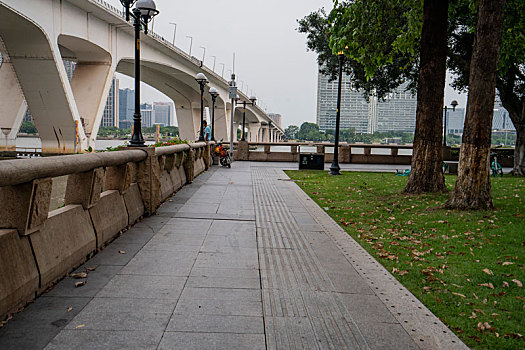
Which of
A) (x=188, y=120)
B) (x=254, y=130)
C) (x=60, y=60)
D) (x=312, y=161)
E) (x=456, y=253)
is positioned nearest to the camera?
(x=456, y=253)

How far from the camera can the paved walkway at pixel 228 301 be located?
3500mm

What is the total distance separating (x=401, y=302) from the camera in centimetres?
455

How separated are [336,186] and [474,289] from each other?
10761 millimetres

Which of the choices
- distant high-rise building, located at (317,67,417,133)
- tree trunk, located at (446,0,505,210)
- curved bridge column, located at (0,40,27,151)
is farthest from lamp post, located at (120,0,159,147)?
distant high-rise building, located at (317,67,417,133)

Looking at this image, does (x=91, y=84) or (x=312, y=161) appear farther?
(x=91, y=84)

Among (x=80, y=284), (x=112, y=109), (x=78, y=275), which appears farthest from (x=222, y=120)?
(x=80, y=284)

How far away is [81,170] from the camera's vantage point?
5.12m

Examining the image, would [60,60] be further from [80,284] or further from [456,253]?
[456,253]

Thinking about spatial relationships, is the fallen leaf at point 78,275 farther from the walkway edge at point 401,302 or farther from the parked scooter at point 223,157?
the parked scooter at point 223,157

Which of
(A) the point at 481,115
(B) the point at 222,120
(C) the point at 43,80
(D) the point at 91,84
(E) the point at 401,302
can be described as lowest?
(E) the point at 401,302

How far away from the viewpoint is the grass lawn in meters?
4.14

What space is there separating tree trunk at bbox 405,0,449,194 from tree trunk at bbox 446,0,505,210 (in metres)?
2.39

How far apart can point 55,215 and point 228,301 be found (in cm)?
206

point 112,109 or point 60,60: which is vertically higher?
point 60,60
